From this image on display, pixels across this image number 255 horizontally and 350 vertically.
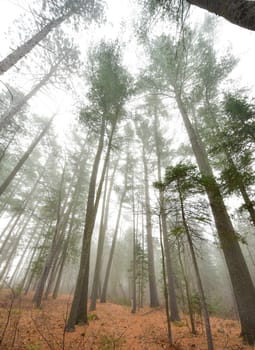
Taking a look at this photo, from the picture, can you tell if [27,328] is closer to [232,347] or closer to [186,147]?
[232,347]

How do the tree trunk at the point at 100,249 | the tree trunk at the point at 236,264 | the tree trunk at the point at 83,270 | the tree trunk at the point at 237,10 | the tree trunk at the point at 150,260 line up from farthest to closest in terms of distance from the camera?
the tree trunk at the point at 150,260
the tree trunk at the point at 100,249
the tree trunk at the point at 83,270
the tree trunk at the point at 236,264
the tree trunk at the point at 237,10

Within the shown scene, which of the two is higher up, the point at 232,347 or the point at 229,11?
the point at 229,11

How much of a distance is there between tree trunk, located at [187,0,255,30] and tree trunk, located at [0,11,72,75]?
22.5 feet

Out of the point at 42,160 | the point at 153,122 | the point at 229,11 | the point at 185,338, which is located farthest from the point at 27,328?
the point at 42,160

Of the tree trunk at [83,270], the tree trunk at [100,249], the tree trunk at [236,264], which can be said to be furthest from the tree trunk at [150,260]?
the tree trunk at [236,264]

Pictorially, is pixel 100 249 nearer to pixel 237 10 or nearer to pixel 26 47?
pixel 26 47

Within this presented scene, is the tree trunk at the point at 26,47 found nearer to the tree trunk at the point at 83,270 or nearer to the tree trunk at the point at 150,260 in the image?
the tree trunk at the point at 83,270

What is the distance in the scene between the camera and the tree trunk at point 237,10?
219 cm

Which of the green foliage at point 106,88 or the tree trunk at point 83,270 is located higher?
the green foliage at point 106,88

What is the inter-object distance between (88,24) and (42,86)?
4366 mm

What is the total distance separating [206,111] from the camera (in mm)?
8781

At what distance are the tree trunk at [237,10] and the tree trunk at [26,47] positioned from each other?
6.85 metres

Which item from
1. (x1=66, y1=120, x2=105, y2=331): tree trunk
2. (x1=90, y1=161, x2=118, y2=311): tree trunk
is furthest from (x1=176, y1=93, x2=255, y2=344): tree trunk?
(x1=90, y1=161, x2=118, y2=311): tree trunk

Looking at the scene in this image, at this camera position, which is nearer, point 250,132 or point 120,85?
point 250,132
